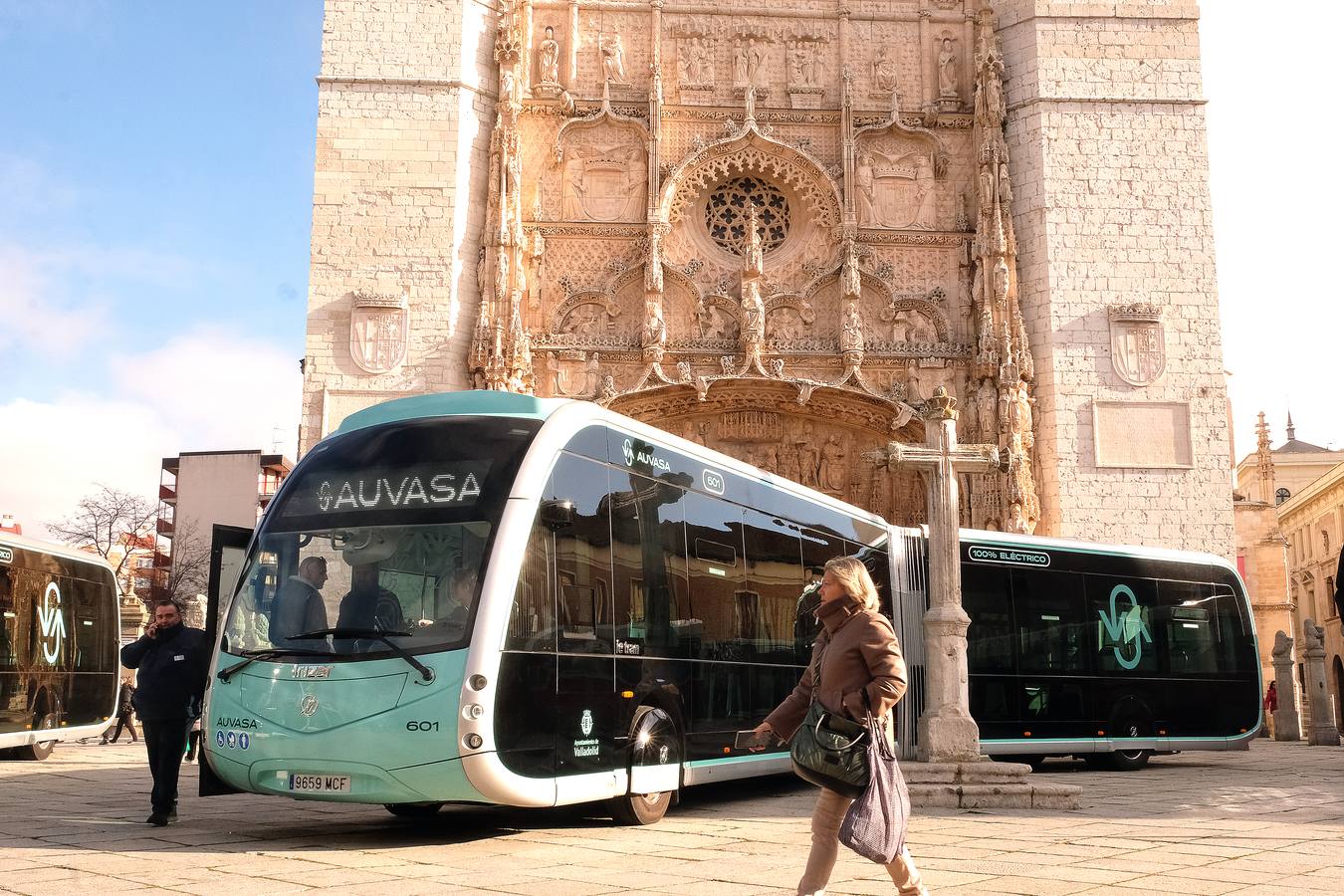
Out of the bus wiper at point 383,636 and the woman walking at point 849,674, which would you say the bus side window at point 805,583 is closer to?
the bus wiper at point 383,636

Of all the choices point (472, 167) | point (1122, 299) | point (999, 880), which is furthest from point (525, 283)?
point (999, 880)

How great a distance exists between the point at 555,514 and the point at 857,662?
9.20 feet

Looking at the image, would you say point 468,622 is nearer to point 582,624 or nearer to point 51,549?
point 582,624

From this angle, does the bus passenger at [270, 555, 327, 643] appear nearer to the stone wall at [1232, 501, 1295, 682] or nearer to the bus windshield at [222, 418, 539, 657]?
the bus windshield at [222, 418, 539, 657]

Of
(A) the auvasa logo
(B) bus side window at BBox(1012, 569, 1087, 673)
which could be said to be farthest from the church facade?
(A) the auvasa logo

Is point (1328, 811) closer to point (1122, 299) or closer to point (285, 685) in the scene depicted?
point (285, 685)

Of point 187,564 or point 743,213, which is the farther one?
point 187,564

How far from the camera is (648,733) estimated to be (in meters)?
7.37

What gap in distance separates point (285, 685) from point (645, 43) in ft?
52.7

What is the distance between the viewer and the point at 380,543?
6512mm

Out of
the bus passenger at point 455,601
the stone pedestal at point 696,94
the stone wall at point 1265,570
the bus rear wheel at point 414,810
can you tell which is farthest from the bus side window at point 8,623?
the stone wall at point 1265,570

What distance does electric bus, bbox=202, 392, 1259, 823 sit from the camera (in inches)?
242

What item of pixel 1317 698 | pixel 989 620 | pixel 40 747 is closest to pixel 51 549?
pixel 40 747

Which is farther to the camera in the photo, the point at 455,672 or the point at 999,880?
the point at 455,672
